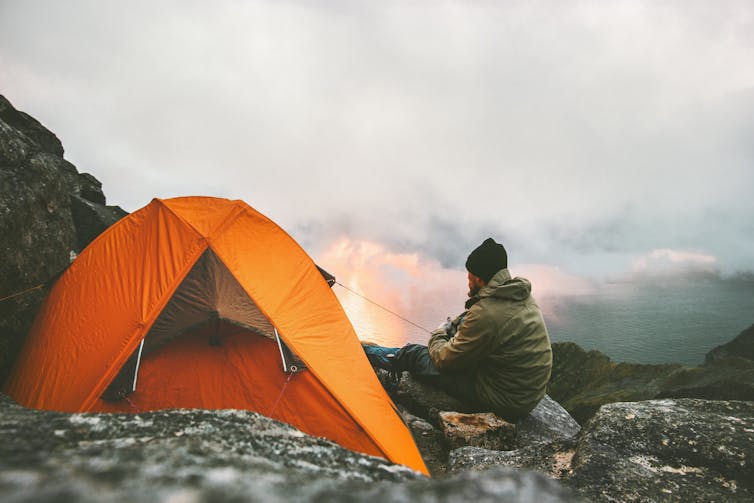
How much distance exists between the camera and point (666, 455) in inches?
92.4

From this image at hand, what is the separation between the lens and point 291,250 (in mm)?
5523

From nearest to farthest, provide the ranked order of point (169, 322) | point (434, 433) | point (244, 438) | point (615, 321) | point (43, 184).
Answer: point (244, 438), point (169, 322), point (434, 433), point (43, 184), point (615, 321)

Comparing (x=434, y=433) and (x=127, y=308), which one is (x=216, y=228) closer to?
(x=127, y=308)

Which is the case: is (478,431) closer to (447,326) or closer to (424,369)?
(424,369)

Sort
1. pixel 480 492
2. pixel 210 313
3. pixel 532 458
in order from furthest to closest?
pixel 210 313, pixel 532 458, pixel 480 492

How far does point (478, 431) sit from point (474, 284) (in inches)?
77.0

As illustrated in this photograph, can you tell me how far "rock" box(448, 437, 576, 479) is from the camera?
2.48 metres

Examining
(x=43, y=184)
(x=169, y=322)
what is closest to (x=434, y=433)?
(x=169, y=322)

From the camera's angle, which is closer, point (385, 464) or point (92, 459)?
point (92, 459)

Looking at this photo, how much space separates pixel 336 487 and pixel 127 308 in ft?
14.0

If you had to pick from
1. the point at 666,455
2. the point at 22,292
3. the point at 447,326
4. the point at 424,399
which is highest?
the point at 22,292

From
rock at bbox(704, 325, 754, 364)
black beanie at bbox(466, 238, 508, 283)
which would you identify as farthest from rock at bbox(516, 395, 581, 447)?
rock at bbox(704, 325, 754, 364)

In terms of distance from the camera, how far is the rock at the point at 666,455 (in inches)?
81.1

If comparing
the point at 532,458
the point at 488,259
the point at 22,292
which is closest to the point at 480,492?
the point at 532,458
